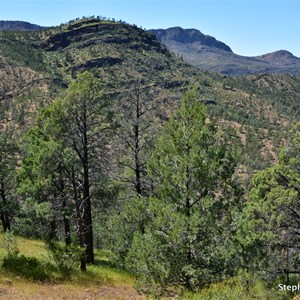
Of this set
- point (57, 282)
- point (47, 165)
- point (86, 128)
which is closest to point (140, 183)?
point (86, 128)

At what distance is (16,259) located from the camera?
1673cm

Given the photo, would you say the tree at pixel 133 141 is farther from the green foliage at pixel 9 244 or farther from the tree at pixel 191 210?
the tree at pixel 191 210

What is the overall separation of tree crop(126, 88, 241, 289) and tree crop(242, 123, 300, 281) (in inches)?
194

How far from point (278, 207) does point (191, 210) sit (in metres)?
Answer: 7.06

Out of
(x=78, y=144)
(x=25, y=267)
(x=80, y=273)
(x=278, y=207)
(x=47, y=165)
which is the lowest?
(x=80, y=273)

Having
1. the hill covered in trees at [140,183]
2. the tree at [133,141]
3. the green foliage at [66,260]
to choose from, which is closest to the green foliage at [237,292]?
the hill covered in trees at [140,183]

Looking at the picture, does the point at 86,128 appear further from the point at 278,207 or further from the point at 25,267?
the point at 278,207

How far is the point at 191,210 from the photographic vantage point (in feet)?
37.3

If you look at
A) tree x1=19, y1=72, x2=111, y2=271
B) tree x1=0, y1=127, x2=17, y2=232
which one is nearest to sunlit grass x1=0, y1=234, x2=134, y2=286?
tree x1=19, y1=72, x2=111, y2=271

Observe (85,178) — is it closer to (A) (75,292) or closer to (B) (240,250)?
(A) (75,292)

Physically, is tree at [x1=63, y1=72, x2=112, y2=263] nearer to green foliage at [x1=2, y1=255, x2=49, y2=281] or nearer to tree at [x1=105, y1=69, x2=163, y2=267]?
tree at [x1=105, y1=69, x2=163, y2=267]

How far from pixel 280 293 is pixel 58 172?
13147 mm

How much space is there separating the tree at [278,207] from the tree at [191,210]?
4932mm

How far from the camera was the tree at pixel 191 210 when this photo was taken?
11.1 meters
